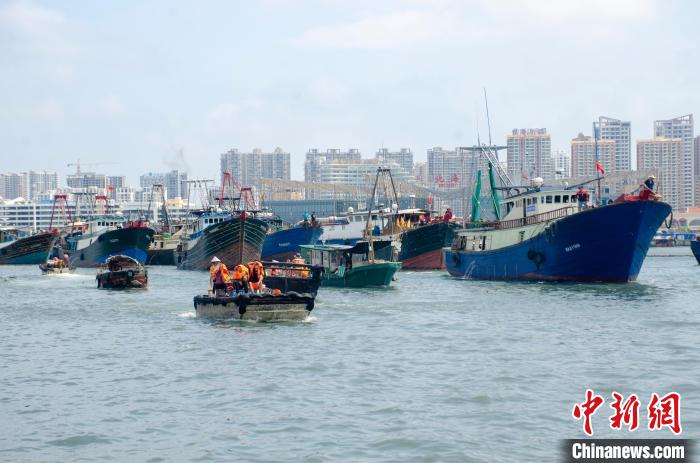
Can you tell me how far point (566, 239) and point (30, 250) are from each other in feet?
295

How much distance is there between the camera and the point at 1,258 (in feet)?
452

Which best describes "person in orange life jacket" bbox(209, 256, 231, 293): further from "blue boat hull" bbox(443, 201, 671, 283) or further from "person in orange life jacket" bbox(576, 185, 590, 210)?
"person in orange life jacket" bbox(576, 185, 590, 210)

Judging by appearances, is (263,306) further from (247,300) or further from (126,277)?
(126,277)

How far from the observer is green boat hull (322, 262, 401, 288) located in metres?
64.3

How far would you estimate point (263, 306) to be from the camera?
41938 millimetres

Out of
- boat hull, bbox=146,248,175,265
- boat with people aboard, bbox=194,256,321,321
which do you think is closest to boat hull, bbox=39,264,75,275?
boat hull, bbox=146,248,175,265

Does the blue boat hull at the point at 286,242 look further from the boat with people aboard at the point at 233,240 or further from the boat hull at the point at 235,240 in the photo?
the boat hull at the point at 235,240

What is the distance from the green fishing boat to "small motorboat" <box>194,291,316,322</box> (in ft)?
68.6

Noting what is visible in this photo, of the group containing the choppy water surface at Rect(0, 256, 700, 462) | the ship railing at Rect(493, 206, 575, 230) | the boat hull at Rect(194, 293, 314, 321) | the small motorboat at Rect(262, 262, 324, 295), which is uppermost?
the ship railing at Rect(493, 206, 575, 230)

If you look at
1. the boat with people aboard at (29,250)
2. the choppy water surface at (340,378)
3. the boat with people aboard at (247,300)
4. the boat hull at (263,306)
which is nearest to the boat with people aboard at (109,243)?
the boat with people aboard at (29,250)

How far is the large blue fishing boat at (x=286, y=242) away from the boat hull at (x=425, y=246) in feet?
37.1

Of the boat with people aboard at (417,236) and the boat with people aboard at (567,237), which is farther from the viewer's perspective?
the boat with people aboard at (417,236)

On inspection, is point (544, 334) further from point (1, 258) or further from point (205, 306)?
point (1, 258)

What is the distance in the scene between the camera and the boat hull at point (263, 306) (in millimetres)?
41844
